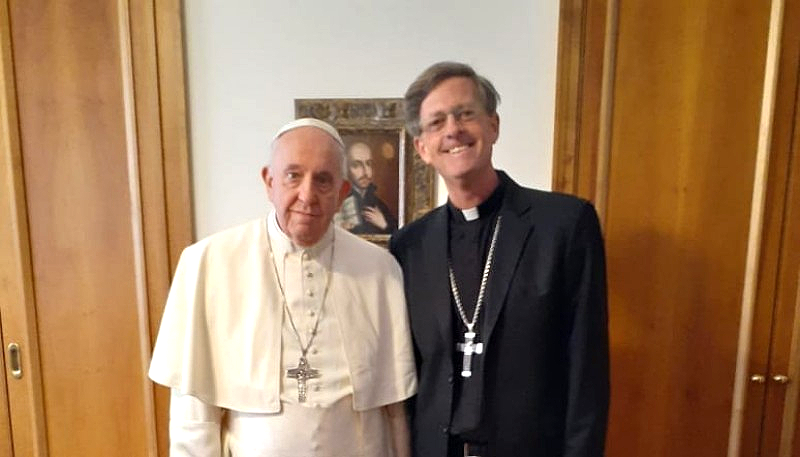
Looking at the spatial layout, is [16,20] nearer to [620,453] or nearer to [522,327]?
[522,327]

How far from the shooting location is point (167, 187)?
185 cm

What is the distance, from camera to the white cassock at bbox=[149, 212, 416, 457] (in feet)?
4.43

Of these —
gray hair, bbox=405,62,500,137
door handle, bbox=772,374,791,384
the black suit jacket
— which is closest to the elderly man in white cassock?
the black suit jacket

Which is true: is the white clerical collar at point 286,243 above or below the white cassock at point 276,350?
above

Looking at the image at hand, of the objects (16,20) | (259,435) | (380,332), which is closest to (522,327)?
(380,332)

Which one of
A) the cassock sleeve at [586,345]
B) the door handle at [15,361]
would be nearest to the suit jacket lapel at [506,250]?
the cassock sleeve at [586,345]

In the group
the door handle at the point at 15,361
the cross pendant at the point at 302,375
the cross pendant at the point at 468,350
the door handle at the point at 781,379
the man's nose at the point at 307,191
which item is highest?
the man's nose at the point at 307,191

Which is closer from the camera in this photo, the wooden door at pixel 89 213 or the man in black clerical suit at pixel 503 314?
the man in black clerical suit at pixel 503 314

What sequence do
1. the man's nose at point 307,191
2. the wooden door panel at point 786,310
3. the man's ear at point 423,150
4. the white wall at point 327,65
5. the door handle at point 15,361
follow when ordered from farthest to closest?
the door handle at point 15,361, the white wall at point 327,65, the wooden door panel at point 786,310, the man's ear at point 423,150, the man's nose at point 307,191

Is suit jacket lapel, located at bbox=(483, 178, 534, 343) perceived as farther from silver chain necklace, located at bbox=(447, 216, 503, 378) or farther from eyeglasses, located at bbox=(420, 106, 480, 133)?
eyeglasses, located at bbox=(420, 106, 480, 133)

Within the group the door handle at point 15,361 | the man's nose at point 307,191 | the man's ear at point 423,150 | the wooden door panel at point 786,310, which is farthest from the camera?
the door handle at point 15,361

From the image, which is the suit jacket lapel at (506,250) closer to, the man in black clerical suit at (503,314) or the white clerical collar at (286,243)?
the man in black clerical suit at (503,314)

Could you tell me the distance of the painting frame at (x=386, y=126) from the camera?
1794 mm

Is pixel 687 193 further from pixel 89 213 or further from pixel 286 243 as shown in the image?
pixel 89 213
